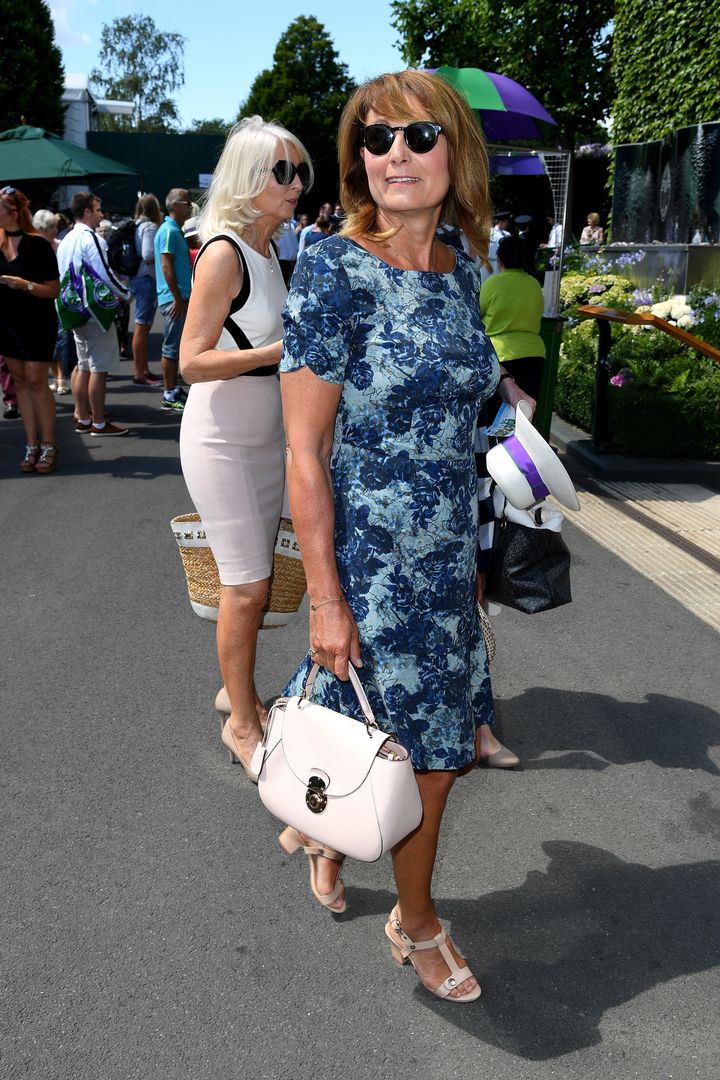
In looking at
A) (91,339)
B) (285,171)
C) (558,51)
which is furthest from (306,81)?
(285,171)

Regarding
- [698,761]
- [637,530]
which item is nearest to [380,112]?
[698,761]

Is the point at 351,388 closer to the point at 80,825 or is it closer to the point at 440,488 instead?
the point at 440,488

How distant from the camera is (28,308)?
308 inches

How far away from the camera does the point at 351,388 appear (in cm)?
221

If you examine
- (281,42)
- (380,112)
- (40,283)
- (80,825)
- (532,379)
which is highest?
(281,42)

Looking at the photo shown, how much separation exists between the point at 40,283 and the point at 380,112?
6083 mm

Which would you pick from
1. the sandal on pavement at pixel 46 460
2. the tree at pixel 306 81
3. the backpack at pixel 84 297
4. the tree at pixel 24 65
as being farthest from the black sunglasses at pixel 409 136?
the tree at pixel 306 81

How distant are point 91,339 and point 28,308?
1.40 m

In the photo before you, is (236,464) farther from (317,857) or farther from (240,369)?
(317,857)

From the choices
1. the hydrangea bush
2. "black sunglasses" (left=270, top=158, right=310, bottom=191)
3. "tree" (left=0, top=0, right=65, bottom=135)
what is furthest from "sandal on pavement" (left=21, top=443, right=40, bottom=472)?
"tree" (left=0, top=0, right=65, bottom=135)

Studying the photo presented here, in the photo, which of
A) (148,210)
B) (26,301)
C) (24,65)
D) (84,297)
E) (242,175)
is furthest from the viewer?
(24,65)

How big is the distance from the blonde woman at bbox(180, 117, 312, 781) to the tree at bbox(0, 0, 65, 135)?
46.9m

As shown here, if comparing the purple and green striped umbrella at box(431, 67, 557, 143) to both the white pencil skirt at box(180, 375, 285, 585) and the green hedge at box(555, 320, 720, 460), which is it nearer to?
the green hedge at box(555, 320, 720, 460)

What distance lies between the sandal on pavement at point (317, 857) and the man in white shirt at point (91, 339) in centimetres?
698
